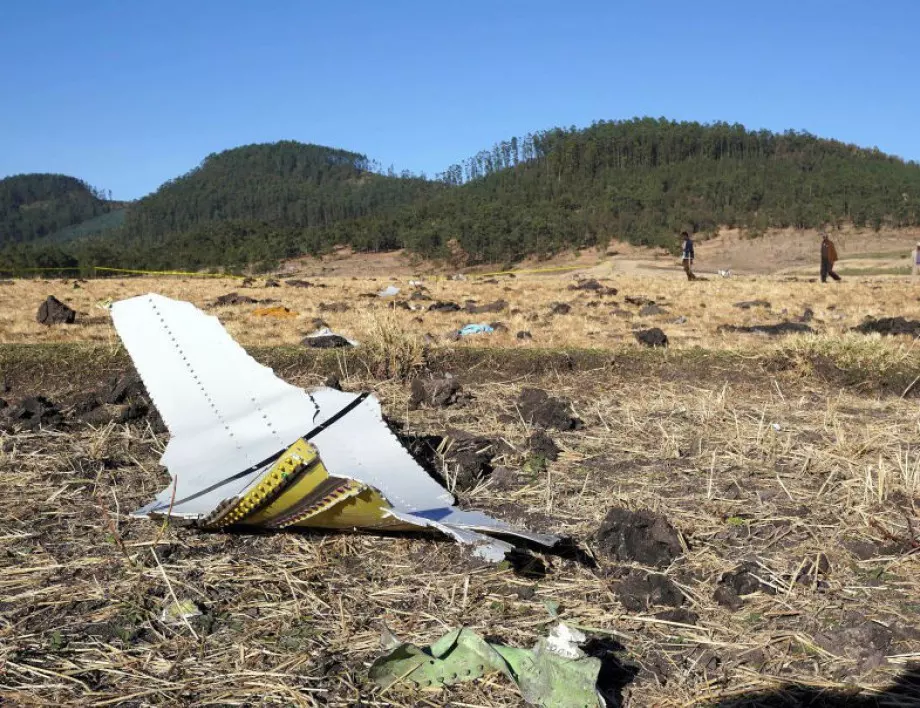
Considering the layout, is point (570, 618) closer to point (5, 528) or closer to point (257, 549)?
point (257, 549)

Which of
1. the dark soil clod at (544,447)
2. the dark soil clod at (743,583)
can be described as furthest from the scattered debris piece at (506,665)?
the dark soil clod at (544,447)

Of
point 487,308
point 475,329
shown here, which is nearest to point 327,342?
point 475,329

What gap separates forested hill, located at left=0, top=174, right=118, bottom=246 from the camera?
110 meters

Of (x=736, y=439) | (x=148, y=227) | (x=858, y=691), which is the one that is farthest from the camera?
(x=148, y=227)

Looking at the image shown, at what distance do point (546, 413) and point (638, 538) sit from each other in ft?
6.04

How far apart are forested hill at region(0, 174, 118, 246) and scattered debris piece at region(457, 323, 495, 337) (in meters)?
106

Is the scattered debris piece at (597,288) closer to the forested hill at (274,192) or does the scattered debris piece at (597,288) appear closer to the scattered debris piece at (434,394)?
the scattered debris piece at (434,394)

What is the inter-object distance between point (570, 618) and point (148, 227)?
308 feet

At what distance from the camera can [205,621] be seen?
8.00 ft

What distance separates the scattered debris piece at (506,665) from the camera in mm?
2027

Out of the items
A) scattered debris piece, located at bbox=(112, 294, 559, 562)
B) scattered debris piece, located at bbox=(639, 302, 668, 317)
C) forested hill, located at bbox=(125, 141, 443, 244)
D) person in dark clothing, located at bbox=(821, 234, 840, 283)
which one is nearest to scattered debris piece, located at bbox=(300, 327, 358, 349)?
scattered debris piece, located at bbox=(112, 294, 559, 562)

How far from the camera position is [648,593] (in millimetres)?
2596

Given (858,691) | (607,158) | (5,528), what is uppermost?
(607,158)

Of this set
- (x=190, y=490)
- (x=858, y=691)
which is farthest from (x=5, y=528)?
(x=858, y=691)
